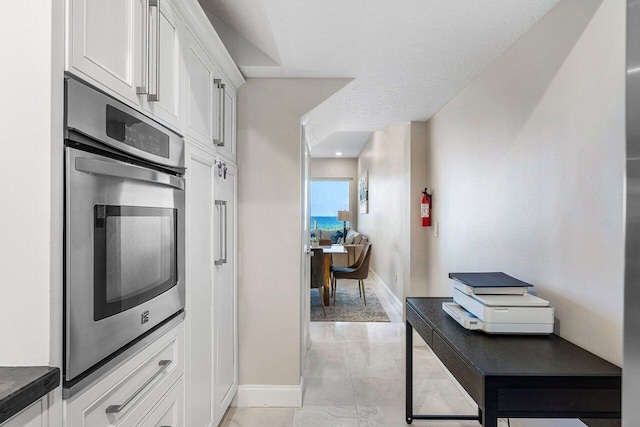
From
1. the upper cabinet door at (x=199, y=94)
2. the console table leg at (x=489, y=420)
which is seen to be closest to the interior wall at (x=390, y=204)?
the upper cabinet door at (x=199, y=94)

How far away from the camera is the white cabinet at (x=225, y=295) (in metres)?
2.07

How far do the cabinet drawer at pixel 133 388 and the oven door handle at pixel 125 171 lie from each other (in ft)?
1.87

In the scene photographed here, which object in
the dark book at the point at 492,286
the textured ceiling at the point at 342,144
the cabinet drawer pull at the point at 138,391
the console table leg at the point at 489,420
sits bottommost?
the console table leg at the point at 489,420

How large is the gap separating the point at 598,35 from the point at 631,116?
1.22 meters

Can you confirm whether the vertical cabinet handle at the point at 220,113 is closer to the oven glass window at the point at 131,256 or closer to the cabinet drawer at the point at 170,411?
the oven glass window at the point at 131,256

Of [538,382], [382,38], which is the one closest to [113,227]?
[538,382]

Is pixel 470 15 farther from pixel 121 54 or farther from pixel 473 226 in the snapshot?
pixel 121 54

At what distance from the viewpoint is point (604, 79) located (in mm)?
1360

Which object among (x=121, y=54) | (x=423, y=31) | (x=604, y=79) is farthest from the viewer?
(x=423, y=31)

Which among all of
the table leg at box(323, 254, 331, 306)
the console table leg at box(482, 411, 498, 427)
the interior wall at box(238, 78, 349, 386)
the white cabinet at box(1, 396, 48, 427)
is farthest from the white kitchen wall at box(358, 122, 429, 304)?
the white cabinet at box(1, 396, 48, 427)

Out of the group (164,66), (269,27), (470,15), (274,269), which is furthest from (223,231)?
(470,15)

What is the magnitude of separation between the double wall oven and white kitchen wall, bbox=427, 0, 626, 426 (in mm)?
1640

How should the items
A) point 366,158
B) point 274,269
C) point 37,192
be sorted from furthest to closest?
point 366,158 < point 274,269 < point 37,192

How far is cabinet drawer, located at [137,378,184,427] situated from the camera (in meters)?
1.31
